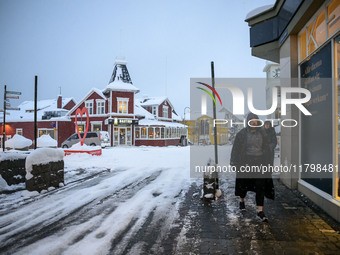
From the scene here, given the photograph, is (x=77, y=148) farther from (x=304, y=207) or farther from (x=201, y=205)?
(x=304, y=207)

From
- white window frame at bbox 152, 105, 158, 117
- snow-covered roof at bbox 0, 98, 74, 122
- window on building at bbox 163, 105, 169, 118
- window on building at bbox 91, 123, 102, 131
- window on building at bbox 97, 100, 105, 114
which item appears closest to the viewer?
window on building at bbox 97, 100, 105, 114

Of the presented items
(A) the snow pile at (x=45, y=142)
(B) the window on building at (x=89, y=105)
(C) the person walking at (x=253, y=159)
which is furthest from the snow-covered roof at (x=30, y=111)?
(C) the person walking at (x=253, y=159)

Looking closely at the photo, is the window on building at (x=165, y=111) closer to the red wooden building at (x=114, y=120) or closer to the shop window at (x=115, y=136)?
the red wooden building at (x=114, y=120)

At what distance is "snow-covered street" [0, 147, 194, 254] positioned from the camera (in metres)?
3.53

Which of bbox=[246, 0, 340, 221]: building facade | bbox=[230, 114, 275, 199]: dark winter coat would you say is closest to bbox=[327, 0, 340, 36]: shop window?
bbox=[246, 0, 340, 221]: building facade

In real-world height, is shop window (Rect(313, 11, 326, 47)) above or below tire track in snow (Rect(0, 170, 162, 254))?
above

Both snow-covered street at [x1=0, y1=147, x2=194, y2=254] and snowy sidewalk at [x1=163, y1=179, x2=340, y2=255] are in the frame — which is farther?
snow-covered street at [x1=0, y1=147, x2=194, y2=254]

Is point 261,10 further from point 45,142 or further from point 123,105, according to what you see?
point 123,105

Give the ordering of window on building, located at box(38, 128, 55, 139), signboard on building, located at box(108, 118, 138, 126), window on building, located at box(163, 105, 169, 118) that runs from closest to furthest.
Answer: signboard on building, located at box(108, 118, 138, 126)
window on building, located at box(38, 128, 55, 139)
window on building, located at box(163, 105, 169, 118)

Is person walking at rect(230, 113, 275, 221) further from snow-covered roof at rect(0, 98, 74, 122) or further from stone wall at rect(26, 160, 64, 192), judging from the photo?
snow-covered roof at rect(0, 98, 74, 122)

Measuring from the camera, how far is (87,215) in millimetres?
4773

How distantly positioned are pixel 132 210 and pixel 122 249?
1.70m

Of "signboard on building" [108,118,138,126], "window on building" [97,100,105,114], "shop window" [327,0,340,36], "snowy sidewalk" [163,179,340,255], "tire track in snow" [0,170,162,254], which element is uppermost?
"window on building" [97,100,105,114]

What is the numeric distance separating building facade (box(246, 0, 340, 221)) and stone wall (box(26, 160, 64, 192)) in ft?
21.3
